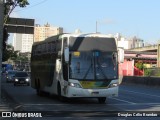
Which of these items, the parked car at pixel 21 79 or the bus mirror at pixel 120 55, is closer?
the bus mirror at pixel 120 55

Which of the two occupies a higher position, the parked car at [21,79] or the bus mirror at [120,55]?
the bus mirror at [120,55]

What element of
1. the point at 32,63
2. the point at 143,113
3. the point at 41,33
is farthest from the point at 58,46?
the point at 41,33

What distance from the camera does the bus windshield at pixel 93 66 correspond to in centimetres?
2120

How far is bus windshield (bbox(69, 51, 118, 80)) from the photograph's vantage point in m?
21.2

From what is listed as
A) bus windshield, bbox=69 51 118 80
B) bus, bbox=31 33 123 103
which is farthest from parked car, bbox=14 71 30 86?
bus windshield, bbox=69 51 118 80

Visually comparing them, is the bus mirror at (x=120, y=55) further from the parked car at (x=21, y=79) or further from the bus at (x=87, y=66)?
the parked car at (x=21, y=79)

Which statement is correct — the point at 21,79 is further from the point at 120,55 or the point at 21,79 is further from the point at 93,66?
the point at 120,55

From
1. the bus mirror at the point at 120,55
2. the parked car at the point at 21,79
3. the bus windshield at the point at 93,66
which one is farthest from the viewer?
the parked car at the point at 21,79

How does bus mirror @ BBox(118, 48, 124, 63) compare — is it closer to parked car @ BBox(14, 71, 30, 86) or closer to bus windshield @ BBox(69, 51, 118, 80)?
bus windshield @ BBox(69, 51, 118, 80)

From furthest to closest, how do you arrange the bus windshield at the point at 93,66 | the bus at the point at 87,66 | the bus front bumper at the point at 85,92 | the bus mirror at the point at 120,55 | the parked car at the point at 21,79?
the parked car at the point at 21,79
the bus mirror at the point at 120,55
the bus windshield at the point at 93,66
the bus at the point at 87,66
the bus front bumper at the point at 85,92

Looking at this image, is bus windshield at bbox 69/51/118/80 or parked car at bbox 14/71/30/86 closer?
bus windshield at bbox 69/51/118/80

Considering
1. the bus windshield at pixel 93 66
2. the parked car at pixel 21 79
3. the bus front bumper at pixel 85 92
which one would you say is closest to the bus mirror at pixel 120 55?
the bus windshield at pixel 93 66

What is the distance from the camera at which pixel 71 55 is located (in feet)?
69.9

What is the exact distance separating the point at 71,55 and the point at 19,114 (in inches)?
530
